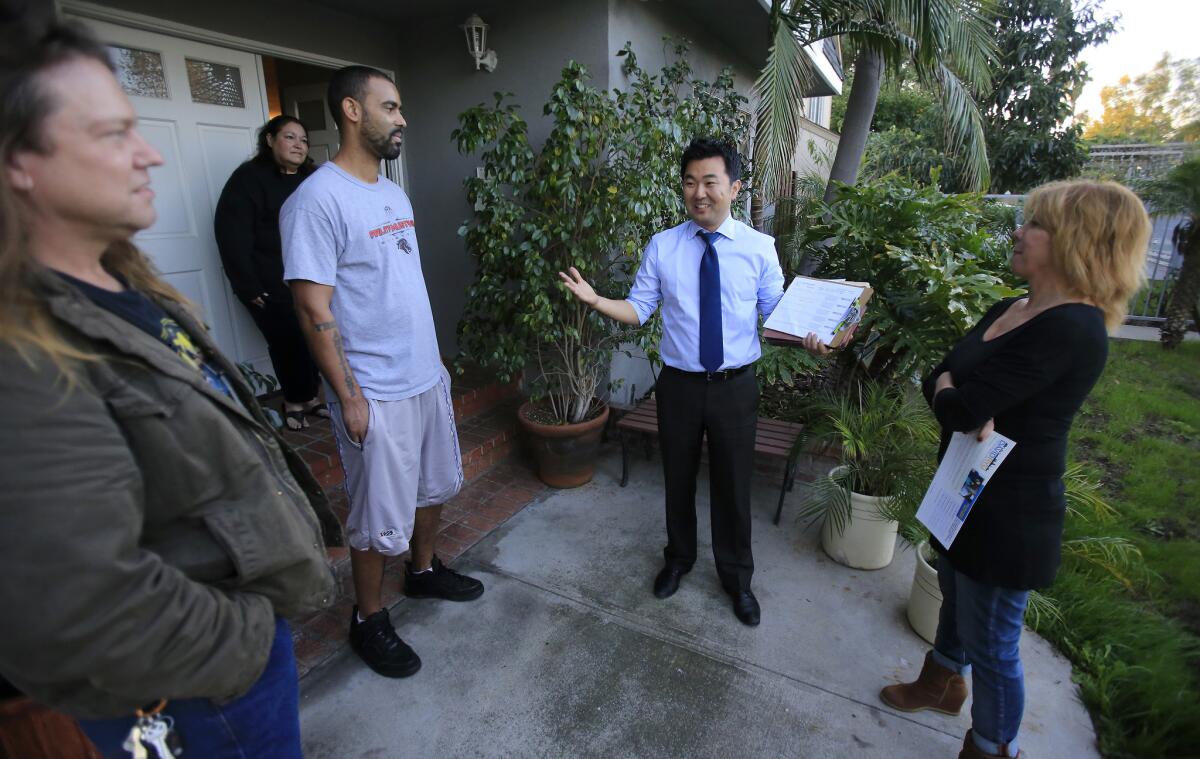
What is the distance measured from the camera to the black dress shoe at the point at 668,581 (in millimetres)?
2863

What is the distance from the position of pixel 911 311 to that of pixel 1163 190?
7.08 metres

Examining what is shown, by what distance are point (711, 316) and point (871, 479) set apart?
1325 mm

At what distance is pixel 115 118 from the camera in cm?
91

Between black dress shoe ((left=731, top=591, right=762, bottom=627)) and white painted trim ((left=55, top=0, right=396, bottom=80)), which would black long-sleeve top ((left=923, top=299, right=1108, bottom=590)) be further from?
white painted trim ((left=55, top=0, right=396, bottom=80))

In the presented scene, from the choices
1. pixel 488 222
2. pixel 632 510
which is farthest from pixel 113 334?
pixel 632 510

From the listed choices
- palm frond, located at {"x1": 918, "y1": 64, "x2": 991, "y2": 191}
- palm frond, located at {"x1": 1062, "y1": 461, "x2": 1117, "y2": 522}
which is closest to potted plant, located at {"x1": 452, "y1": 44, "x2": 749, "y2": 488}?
palm frond, located at {"x1": 1062, "y1": 461, "x2": 1117, "y2": 522}

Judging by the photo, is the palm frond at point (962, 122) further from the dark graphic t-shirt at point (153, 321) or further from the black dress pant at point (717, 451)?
the dark graphic t-shirt at point (153, 321)

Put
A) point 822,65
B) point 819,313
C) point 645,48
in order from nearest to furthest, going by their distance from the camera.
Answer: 1. point 819,313
2. point 645,48
3. point 822,65

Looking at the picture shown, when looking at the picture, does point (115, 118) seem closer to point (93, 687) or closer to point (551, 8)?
point (93, 687)

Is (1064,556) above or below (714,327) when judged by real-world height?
below

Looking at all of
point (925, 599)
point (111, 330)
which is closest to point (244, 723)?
point (111, 330)

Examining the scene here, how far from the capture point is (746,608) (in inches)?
106

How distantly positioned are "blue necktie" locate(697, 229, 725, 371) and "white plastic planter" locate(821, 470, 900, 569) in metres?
1.15

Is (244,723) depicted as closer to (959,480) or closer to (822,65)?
(959,480)
